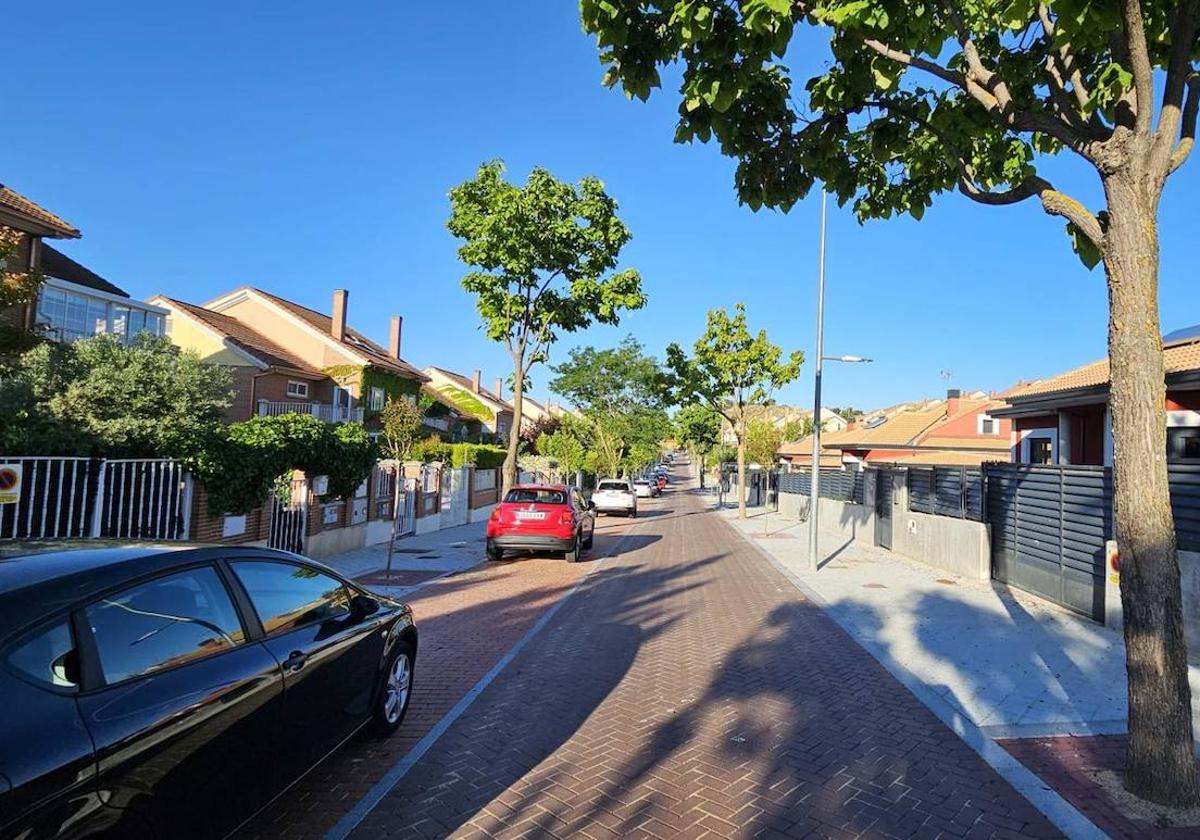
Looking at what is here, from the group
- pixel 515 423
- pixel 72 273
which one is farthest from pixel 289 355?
pixel 515 423

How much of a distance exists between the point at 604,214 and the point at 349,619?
17965mm

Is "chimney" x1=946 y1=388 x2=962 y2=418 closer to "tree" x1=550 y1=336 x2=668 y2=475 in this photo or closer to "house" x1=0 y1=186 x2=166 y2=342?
"tree" x1=550 y1=336 x2=668 y2=475

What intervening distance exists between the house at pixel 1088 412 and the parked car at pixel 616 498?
15752 millimetres

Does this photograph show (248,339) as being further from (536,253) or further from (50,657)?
(50,657)

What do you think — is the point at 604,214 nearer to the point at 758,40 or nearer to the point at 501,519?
the point at 501,519

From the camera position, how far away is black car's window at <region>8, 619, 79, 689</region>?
7.43ft

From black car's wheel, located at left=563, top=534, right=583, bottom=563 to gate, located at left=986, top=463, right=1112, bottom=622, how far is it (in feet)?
25.2

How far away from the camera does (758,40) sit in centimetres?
435

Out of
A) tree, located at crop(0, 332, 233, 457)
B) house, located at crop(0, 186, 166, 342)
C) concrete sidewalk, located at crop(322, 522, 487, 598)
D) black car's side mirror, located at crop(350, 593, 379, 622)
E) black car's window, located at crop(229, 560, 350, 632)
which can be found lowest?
concrete sidewalk, located at crop(322, 522, 487, 598)

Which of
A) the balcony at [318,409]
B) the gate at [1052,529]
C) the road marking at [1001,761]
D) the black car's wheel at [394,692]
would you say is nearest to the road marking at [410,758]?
the black car's wheel at [394,692]

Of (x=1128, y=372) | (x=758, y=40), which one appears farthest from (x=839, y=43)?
(x=1128, y=372)

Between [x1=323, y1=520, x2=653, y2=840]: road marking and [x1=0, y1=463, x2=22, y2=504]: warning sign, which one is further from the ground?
[x1=0, y1=463, x2=22, y2=504]: warning sign

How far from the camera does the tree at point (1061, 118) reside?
3904mm

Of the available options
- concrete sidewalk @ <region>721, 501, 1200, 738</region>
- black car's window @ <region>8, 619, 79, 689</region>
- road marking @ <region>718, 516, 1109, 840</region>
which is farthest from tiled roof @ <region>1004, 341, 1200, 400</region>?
black car's window @ <region>8, 619, 79, 689</region>
